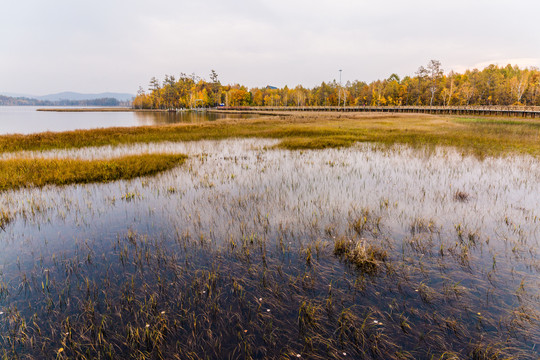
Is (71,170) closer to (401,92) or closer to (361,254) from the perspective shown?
(361,254)

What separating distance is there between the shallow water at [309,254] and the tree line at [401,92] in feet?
342

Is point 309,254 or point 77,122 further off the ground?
point 77,122

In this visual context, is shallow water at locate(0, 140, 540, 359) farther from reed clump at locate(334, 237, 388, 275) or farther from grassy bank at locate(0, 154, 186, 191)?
grassy bank at locate(0, 154, 186, 191)

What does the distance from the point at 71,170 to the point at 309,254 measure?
46.0ft

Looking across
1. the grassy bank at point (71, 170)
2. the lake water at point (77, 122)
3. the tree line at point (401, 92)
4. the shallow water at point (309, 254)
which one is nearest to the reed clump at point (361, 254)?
the shallow water at point (309, 254)

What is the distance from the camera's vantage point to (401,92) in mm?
118750

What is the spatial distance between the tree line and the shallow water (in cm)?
10424

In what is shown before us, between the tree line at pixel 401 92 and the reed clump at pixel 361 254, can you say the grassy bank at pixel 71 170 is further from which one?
the tree line at pixel 401 92

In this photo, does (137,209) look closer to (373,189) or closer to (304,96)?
(373,189)

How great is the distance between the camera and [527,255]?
6195 millimetres

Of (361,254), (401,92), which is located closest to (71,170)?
(361,254)

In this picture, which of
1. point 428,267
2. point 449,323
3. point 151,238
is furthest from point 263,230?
point 449,323

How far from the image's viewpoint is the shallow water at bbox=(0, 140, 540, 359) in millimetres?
4152

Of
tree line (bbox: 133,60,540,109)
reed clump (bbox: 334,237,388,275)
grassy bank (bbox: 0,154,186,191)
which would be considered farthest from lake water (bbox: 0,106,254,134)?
tree line (bbox: 133,60,540,109)
